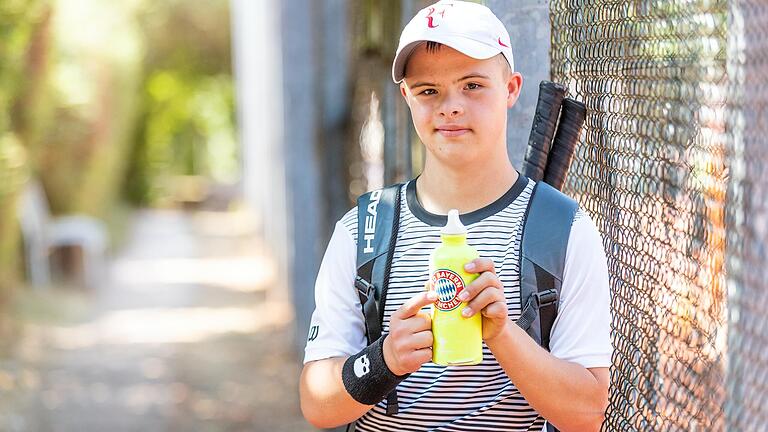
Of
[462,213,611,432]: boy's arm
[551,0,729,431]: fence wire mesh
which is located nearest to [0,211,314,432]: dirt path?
[551,0,729,431]: fence wire mesh

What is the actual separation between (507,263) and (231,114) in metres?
53.3

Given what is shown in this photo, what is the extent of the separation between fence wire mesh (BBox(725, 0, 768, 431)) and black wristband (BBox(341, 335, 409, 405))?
70 cm

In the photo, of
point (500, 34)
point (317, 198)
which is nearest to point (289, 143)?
point (317, 198)

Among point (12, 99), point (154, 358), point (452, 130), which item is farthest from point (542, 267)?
point (12, 99)

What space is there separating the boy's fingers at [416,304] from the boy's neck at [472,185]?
0.33 meters

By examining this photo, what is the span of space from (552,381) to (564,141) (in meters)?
0.75

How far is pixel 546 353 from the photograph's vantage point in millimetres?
2221

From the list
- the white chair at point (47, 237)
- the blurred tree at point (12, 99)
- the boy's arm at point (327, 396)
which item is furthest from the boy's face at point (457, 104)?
the white chair at point (47, 237)

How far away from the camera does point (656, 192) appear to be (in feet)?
8.23

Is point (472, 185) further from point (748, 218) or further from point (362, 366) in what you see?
point (748, 218)

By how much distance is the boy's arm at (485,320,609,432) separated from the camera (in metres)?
2.17

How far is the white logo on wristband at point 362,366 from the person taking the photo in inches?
90.2

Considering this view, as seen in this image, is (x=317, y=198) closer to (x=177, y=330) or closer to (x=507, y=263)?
(x=177, y=330)

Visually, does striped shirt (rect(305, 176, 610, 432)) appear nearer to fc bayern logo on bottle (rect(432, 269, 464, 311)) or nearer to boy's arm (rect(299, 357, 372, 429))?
boy's arm (rect(299, 357, 372, 429))
